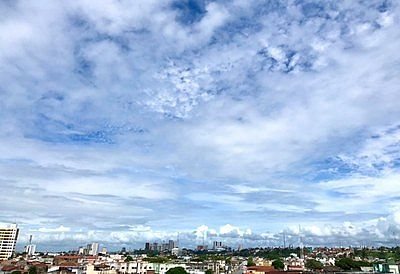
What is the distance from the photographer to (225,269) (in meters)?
84.8

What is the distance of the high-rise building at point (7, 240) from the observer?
105750 millimetres

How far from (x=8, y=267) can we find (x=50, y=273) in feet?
37.6

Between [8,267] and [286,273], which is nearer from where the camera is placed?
[286,273]

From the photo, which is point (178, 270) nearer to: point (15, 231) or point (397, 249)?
point (15, 231)

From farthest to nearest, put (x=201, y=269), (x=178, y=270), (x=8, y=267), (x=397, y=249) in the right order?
(x=397, y=249), (x=201, y=269), (x=8, y=267), (x=178, y=270)

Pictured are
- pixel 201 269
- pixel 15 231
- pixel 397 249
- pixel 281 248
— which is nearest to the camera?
pixel 201 269

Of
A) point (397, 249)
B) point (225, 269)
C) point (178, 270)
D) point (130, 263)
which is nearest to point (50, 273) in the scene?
point (130, 263)

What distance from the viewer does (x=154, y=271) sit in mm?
67812

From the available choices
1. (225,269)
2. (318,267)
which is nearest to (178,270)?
(225,269)

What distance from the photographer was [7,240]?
107 m

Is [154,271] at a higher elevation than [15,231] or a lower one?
lower

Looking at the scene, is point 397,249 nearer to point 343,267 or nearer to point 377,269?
point 343,267

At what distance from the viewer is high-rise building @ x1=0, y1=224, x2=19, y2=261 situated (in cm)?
10575

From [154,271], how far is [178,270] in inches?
451
